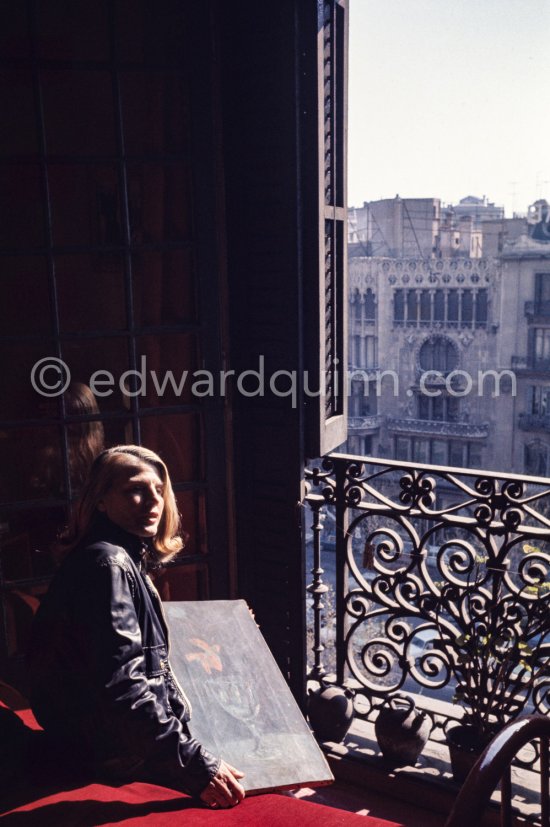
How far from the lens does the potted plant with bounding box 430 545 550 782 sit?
255cm

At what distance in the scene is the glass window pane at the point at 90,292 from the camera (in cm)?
258

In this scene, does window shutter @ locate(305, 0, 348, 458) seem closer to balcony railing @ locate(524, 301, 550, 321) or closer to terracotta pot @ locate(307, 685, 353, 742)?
terracotta pot @ locate(307, 685, 353, 742)

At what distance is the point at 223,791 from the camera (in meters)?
1.53

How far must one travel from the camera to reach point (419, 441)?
28.4m

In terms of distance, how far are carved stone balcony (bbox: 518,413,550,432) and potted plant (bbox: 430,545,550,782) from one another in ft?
83.9

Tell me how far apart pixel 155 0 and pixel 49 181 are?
721mm

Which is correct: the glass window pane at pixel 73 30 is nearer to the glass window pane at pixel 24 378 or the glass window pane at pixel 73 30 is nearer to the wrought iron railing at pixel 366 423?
the glass window pane at pixel 24 378

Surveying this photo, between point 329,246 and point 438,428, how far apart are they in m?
27.1

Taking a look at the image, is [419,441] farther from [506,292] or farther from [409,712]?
[409,712]

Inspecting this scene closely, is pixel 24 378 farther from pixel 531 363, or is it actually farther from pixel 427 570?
pixel 531 363

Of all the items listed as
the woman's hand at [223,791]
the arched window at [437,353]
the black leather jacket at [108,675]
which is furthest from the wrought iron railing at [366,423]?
the woman's hand at [223,791]

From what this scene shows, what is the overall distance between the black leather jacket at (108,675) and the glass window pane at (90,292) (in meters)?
1.09

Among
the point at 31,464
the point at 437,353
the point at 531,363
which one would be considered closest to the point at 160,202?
the point at 31,464

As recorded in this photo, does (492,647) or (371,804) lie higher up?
(492,647)
